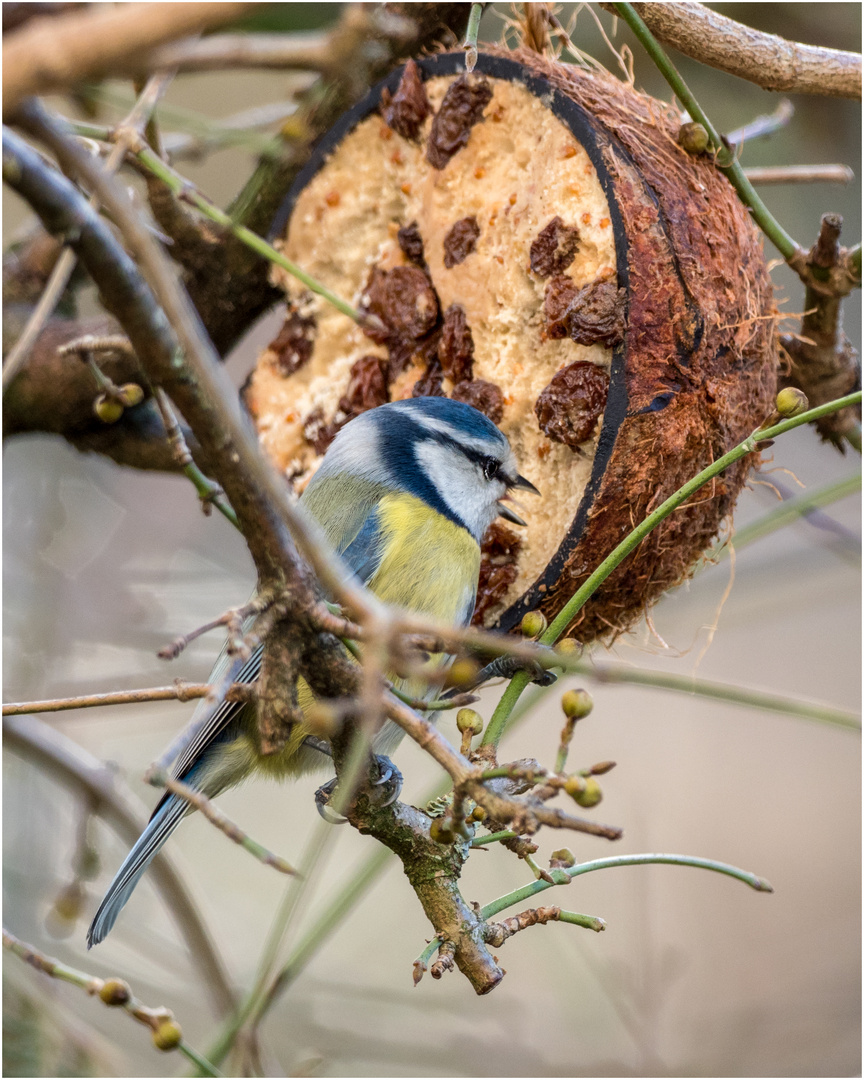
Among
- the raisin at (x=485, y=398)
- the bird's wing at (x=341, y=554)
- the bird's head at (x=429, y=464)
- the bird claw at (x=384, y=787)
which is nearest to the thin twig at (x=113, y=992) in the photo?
the bird claw at (x=384, y=787)

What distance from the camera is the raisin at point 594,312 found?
106 cm

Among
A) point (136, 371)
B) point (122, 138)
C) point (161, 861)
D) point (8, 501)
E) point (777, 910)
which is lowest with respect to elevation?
point (777, 910)

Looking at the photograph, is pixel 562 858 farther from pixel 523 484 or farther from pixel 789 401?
pixel 523 484

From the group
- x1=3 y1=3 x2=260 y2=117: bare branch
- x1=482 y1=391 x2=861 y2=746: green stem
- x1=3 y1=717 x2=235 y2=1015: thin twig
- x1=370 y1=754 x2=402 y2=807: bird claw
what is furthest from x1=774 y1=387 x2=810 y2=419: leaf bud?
x1=3 y1=717 x2=235 y2=1015: thin twig

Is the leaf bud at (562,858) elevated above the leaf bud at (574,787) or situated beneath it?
situated beneath

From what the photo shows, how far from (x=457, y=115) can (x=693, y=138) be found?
30 cm

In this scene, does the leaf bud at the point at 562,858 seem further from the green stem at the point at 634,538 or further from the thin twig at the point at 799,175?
the thin twig at the point at 799,175

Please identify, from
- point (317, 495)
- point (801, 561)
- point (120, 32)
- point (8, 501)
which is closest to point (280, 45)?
point (120, 32)

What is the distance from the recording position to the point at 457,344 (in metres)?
1.25

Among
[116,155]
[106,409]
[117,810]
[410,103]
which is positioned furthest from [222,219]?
[117,810]

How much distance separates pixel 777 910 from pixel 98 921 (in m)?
2.47

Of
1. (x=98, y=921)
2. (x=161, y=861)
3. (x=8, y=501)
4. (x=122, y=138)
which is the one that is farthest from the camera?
(x=8, y=501)

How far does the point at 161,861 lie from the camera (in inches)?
58.9

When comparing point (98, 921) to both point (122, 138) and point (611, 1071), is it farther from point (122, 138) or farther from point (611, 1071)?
point (611, 1071)
